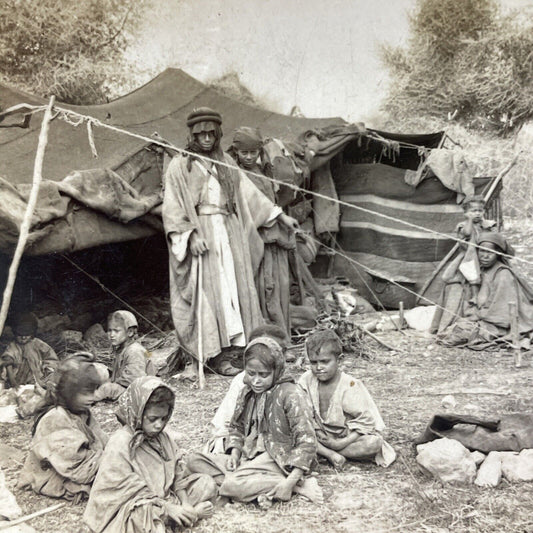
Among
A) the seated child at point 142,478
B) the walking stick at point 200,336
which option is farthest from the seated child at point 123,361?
the seated child at point 142,478

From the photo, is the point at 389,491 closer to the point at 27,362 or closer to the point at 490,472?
the point at 490,472

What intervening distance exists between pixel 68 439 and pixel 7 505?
1.38ft

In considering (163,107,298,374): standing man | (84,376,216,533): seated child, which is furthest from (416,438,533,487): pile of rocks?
(163,107,298,374): standing man

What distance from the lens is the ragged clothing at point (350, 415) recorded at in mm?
3676

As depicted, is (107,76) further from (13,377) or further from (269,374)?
(269,374)

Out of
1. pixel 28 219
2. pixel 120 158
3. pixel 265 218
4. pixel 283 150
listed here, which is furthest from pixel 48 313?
pixel 28 219

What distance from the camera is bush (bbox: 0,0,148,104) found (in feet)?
50.2

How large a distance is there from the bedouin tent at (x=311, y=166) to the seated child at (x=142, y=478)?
3472 mm

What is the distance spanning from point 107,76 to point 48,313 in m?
10.7

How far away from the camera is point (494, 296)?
7020mm

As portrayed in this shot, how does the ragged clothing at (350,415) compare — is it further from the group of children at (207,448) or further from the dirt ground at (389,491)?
the dirt ground at (389,491)

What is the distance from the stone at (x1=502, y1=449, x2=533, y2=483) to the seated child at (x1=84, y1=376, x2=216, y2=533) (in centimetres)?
152

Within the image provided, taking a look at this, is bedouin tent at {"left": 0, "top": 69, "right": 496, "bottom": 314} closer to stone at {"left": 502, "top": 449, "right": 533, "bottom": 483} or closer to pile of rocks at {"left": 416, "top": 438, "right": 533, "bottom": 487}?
pile of rocks at {"left": 416, "top": 438, "right": 533, "bottom": 487}

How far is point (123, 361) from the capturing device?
5.07 meters
